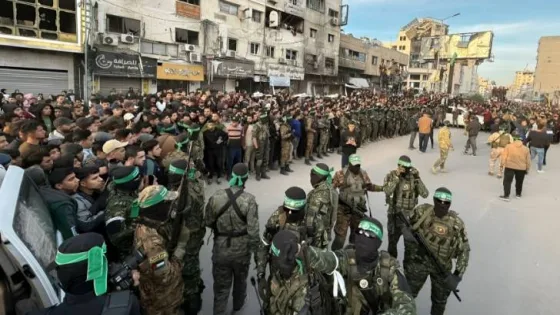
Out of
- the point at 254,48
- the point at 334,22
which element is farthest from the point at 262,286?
the point at 334,22

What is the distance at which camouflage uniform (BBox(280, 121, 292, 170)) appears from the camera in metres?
9.78

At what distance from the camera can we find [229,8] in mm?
24531

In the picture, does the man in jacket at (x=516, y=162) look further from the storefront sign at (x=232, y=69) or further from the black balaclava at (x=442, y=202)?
the storefront sign at (x=232, y=69)

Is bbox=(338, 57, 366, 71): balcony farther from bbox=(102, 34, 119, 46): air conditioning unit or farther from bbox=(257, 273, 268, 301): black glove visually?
bbox=(257, 273, 268, 301): black glove

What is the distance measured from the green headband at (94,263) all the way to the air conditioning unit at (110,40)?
1823cm

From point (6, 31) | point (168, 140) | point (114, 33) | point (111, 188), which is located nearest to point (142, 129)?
point (168, 140)

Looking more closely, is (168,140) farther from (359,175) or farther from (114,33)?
(114,33)

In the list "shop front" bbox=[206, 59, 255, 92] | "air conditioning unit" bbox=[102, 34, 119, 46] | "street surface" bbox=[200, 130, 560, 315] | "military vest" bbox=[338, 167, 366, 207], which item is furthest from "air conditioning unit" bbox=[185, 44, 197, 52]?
"military vest" bbox=[338, 167, 366, 207]

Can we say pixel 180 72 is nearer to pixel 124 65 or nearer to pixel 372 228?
pixel 124 65

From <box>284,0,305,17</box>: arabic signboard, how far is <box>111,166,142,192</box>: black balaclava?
1135 inches

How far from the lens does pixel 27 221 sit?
2164mm

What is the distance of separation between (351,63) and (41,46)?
31422mm

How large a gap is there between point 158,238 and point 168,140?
3.48 metres

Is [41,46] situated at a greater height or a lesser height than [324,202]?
greater
